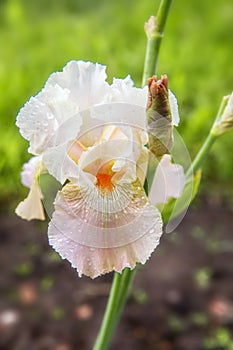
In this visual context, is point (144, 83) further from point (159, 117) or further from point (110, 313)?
point (110, 313)

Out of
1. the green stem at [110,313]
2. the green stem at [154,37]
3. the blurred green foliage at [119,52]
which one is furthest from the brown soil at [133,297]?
the green stem at [154,37]

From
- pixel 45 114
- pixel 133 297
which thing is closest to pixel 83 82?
pixel 45 114

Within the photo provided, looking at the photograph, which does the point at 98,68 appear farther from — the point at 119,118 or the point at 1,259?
the point at 1,259

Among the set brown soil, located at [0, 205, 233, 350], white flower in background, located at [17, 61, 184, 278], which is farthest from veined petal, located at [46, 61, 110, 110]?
brown soil, located at [0, 205, 233, 350]

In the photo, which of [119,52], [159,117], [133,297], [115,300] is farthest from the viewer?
[119,52]

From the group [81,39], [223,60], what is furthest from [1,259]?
[223,60]

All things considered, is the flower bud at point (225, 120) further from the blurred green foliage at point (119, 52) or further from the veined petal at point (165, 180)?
the blurred green foliage at point (119, 52)

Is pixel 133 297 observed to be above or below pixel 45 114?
below
